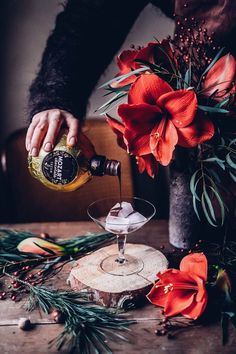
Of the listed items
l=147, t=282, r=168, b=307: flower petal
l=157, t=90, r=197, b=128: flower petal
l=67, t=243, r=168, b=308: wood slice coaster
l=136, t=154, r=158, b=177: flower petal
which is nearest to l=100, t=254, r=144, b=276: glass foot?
l=67, t=243, r=168, b=308: wood slice coaster

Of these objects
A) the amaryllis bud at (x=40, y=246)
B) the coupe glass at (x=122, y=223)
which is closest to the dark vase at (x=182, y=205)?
the coupe glass at (x=122, y=223)

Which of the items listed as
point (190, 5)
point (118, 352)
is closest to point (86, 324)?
point (118, 352)

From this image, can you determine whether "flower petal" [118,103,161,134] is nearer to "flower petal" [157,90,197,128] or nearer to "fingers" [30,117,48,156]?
"flower petal" [157,90,197,128]

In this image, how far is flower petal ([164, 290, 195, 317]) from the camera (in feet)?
3.09

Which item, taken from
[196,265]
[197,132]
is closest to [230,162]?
[197,132]

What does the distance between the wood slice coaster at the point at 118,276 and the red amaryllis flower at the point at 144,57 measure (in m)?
0.39

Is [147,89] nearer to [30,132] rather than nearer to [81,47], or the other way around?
[30,132]

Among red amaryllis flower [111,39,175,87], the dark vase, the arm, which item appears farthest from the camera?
the arm

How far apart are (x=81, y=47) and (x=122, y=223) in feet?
2.22

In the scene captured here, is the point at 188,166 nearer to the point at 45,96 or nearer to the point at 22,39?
the point at 45,96

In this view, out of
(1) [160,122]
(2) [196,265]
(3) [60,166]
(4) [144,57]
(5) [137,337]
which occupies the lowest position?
(5) [137,337]

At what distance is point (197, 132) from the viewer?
932 millimetres

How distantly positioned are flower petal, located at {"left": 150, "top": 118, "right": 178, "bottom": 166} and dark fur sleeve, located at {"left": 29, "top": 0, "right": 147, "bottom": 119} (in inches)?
17.9

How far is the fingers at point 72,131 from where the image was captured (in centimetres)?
108
